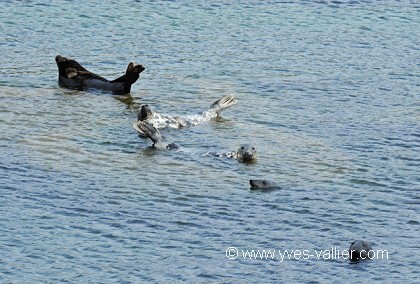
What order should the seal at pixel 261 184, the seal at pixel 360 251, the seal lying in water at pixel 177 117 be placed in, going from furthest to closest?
the seal lying in water at pixel 177 117
the seal at pixel 261 184
the seal at pixel 360 251

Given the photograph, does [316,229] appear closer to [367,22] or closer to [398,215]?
[398,215]

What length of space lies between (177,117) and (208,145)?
101 centimetres

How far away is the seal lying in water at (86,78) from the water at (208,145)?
215 millimetres

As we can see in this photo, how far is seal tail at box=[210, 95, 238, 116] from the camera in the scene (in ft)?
57.3

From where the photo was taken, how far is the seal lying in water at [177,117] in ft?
54.2

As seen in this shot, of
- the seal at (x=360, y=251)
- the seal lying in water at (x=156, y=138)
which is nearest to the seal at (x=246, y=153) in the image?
the seal lying in water at (x=156, y=138)

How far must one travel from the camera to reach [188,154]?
606 inches

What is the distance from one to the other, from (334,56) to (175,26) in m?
3.55

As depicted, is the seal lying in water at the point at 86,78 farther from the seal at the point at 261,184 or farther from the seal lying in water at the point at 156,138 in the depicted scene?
the seal at the point at 261,184

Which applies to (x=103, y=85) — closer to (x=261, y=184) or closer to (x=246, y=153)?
(x=246, y=153)

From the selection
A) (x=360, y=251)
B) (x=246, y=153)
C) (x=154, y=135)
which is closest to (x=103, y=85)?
(x=154, y=135)

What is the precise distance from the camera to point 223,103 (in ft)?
57.6

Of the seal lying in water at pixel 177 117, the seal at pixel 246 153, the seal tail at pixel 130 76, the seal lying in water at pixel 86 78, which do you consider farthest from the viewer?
the seal lying in water at pixel 86 78

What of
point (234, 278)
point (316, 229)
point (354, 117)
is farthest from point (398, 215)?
point (354, 117)
